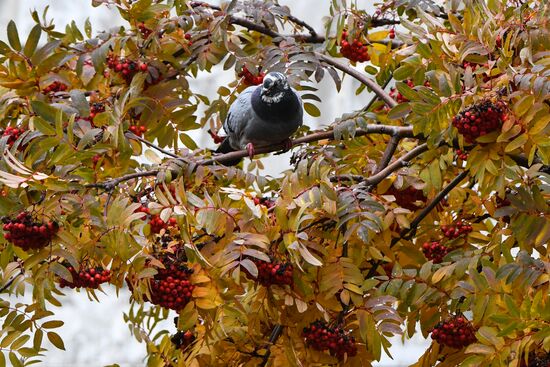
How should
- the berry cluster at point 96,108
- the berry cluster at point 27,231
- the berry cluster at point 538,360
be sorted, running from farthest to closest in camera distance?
the berry cluster at point 96,108
the berry cluster at point 27,231
the berry cluster at point 538,360

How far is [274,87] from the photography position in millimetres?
2189

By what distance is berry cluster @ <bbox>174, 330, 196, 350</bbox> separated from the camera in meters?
2.09

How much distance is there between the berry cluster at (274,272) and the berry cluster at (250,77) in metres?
0.80

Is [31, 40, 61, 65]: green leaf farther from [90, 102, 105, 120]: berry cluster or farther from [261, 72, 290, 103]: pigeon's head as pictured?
[261, 72, 290, 103]: pigeon's head

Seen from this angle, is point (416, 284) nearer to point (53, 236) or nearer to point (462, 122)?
point (462, 122)

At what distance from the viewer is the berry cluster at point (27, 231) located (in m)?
1.61

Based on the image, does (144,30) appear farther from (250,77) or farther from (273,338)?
(273,338)

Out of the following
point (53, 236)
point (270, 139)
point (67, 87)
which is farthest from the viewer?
point (270, 139)

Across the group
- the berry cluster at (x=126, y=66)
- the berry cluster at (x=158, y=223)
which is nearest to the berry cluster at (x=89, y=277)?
the berry cluster at (x=158, y=223)

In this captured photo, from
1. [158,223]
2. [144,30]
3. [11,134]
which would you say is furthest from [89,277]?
[144,30]

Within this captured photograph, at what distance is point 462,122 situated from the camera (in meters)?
1.58

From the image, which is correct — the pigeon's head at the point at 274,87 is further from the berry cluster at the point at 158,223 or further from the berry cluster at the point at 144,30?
the berry cluster at the point at 158,223

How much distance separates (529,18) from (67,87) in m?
0.98

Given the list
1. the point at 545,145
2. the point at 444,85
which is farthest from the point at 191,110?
the point at 545,145
